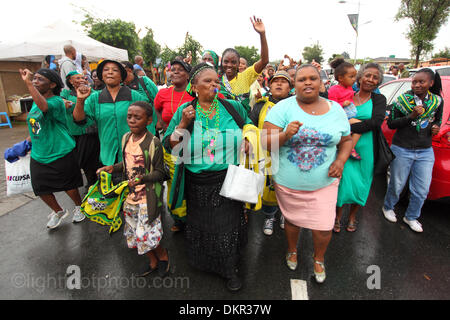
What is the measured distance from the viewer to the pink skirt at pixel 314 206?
7.52 ft

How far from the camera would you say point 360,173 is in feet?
9.73

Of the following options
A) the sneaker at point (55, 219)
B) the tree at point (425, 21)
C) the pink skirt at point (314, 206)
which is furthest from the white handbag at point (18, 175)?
the tree at point (425, 21)

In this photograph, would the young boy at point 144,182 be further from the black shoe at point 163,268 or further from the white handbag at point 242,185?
the white handbag at point 242,185

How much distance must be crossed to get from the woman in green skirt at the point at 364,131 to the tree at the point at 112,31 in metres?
24.4

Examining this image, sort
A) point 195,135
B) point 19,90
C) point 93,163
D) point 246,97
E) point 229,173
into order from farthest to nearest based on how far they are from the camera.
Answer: point 19,90, point 93,163, point 246,97, point 195,135, point 229,173

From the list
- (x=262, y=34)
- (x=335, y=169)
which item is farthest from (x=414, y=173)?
(x=262, y=34)

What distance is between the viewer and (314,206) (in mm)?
2299

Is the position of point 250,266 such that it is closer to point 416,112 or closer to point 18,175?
point 416,112

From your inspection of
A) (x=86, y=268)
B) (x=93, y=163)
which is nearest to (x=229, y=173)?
(x=86, y=268)

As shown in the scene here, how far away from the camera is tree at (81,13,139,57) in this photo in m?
22.2

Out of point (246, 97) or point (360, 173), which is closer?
point (360, 173)

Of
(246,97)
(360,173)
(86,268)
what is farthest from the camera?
(246,97)
